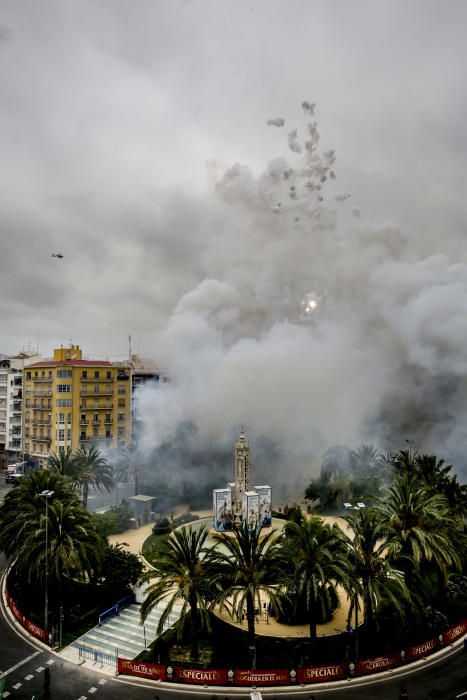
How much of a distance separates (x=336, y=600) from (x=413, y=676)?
8023 millimetres

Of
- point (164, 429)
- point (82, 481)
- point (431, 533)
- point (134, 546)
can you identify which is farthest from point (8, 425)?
point (431, 533)

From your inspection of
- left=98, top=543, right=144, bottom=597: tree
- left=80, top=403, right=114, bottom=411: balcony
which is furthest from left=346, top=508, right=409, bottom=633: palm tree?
left=80, top=403, right=114, bottom=411: balcony

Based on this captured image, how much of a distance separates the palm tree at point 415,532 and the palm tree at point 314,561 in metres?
3.10

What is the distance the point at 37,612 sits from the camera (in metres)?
31.8

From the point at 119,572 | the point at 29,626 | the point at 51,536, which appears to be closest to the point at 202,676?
the point at 119,572

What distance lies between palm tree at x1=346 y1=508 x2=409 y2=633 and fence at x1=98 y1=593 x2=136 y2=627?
52.4ft

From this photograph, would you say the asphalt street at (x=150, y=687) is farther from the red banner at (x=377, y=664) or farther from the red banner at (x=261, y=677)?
the red banner at (x=377, y=664)

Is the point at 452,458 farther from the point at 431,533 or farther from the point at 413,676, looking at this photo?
the point at 413,676

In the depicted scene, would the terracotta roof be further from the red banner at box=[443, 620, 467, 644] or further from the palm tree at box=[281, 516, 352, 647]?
the red banner at box=[443, 620, 467, 644]

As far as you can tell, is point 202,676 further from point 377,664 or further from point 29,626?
point 29,626

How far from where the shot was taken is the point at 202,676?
958 inches

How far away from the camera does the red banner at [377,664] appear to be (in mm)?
25047

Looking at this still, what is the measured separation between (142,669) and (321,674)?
918 cm

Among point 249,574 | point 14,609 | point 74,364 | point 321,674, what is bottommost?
point 321,674
